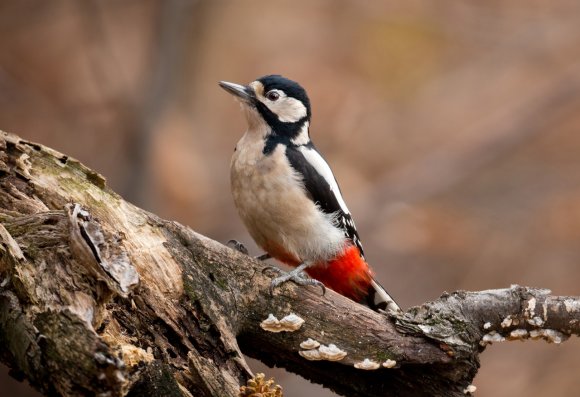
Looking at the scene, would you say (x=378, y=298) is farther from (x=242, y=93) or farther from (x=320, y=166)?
(x=242, y=93)

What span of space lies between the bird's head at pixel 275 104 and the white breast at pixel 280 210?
0.28m

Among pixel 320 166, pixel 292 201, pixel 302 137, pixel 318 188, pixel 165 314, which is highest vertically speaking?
pixel 302 137

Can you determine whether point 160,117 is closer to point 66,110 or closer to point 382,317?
point 66,110

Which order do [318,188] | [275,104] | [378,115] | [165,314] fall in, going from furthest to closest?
1. [378,115]
2. [275,104]
3. [318,188]
4. [165,314]

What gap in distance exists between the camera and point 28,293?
2916 millimetres

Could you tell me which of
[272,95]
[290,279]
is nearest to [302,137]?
[272,95]

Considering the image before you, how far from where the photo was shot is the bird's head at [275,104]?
4844 mm

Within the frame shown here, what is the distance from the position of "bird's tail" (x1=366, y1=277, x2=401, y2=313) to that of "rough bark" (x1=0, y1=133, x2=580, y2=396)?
0.62 metres

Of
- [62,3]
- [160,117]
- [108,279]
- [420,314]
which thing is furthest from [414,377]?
[62,3]

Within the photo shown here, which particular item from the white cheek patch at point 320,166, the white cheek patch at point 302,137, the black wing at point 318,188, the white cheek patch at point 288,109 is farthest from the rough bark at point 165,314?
the white cheek patch at point 288,109

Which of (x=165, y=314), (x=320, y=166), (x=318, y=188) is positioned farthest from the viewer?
(x=320, y=166)

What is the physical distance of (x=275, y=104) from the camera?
4895 millimetres

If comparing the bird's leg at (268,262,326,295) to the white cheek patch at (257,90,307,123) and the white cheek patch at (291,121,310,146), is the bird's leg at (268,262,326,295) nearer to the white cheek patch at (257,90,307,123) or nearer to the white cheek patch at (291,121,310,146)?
the white cheek patch at (291,121,310,146)

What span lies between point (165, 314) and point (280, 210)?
1.24m
